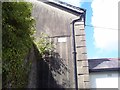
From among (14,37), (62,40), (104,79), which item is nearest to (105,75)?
Answer: (104,79)

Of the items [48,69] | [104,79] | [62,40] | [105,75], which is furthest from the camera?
[105,75]

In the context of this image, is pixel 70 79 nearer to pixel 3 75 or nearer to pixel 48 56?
pixel 48 56

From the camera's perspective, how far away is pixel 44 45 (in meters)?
11.0

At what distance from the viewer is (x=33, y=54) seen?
10.1 m

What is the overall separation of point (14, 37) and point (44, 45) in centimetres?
490

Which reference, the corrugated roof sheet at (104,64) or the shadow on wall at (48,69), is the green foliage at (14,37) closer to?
the shadow on wall at (48,69)

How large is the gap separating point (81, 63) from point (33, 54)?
211 cm

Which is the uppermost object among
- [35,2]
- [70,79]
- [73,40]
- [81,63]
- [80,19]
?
[35,2]

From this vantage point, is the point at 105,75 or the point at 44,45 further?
the point at 105,75

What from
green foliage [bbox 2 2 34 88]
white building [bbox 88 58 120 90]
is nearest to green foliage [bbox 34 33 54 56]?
green foliage [bbox 2 2 34 88]

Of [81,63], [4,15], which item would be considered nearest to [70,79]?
[81,63]

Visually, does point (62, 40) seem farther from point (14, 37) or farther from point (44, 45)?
point (14, 37)

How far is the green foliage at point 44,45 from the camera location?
430 inches

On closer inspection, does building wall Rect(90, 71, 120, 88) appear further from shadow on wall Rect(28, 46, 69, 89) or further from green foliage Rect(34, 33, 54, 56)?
green foliage Rect(34, 33, 54, 56)
